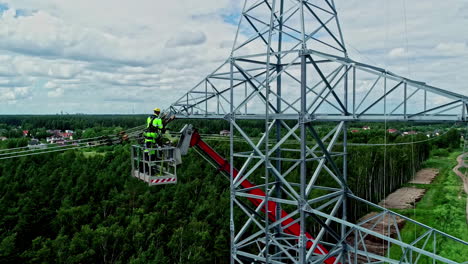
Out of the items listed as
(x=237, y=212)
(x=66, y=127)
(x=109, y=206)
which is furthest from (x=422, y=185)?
(x=66, y=127)

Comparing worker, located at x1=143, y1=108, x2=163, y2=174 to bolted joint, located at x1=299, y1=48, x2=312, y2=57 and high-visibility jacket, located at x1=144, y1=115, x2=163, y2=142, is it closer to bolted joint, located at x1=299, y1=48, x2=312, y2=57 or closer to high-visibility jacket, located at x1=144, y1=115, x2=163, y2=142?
high-visibility jacket, located at x1=144, y1=115, x2=163, y2=142

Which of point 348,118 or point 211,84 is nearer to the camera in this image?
point 348,118

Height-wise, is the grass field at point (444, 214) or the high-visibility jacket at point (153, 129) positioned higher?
the high-visibility jacket at point (153, 129)

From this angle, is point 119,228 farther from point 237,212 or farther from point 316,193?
point 316,193

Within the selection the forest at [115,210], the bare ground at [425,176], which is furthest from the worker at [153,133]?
the bare ground at [425,176]

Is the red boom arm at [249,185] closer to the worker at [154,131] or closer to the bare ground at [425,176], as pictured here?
the worker at [154,131]

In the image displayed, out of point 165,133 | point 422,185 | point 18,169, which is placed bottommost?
point 422,185
